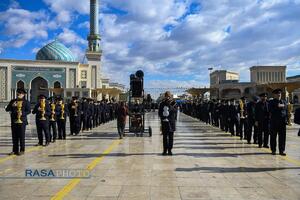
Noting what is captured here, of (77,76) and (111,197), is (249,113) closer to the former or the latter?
(111,197)

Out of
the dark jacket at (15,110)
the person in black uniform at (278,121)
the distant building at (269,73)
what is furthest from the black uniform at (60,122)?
the distant building at (269,73)

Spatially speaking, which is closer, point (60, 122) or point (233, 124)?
point (60, 122)

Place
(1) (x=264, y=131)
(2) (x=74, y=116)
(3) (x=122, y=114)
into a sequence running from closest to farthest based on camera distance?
(1) (x=264, y=131) < (3) (x=122, y=114) < (2) (x=74, y=116)

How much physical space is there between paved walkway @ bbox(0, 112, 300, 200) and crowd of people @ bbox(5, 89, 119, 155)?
0.65 m

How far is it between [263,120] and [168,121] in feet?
10.4

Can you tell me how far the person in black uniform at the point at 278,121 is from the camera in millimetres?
9969

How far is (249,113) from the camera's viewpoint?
13.3m

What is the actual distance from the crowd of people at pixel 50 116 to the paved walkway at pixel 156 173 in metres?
0.65

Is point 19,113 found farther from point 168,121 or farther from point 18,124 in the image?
point 168,121

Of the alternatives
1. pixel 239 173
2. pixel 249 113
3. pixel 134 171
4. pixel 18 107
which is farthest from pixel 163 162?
pixel 249 113

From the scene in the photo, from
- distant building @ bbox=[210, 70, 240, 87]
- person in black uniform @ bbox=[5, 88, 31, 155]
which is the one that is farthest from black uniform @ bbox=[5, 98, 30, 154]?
distant building @ bbox=[210, 70, 240, 87]

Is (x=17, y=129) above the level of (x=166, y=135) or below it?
above

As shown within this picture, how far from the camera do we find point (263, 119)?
11500mm

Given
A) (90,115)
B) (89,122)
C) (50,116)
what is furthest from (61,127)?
(89,122)
